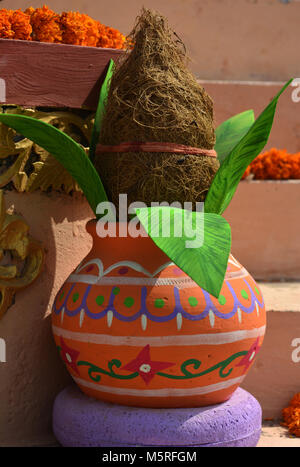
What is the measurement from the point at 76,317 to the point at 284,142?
2134 mm

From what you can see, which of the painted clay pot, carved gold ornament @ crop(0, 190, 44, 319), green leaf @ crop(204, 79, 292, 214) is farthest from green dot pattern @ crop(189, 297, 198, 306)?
carved gold ornament @ crop(0, 190, 44, 319)

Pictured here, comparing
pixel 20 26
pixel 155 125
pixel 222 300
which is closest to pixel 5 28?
pixel 20 26

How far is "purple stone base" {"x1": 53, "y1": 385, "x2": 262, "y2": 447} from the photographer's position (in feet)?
5.43

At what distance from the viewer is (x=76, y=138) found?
2.00 metres

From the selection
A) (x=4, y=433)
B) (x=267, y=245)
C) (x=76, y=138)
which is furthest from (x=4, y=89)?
(x=267, y=245)

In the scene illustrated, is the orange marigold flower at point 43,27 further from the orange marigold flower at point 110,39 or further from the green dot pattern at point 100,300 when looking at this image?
the green dot pattern at point 100,300

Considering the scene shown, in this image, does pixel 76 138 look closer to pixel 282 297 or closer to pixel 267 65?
pixel 282 297

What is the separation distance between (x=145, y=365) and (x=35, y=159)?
2.30ft

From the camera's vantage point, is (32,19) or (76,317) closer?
(76,317)

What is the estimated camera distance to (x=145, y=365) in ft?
5.38

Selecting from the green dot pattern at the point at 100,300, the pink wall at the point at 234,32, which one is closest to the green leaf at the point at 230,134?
the green dot pattern at the point at 100,300

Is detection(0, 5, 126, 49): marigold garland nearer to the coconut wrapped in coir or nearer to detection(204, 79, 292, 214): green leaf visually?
the coconut wrapped in coir

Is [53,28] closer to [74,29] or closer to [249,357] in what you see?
[74,29]

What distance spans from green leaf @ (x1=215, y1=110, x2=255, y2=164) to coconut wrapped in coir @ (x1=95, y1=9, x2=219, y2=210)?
23 cm
